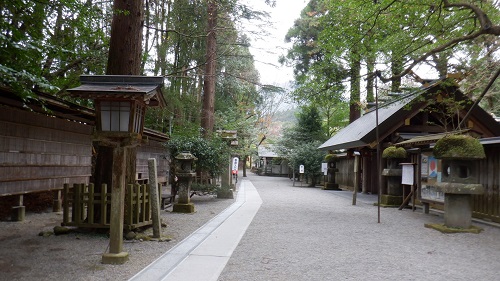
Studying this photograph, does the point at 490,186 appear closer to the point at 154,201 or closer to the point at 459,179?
the point at 459,179

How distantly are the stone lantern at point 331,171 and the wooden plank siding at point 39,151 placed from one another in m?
16.9

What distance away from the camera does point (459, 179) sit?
29.6 feet

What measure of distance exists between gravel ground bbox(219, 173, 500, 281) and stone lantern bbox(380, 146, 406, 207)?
10.8 feet

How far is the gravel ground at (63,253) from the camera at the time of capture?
4.69m

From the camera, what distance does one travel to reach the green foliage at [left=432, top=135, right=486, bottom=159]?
8.71 m

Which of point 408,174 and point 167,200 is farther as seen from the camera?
point 167,200

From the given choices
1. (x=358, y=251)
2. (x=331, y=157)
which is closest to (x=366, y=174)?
(x=331, y=157)

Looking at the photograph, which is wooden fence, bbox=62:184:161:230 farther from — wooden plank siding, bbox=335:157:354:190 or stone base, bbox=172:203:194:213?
wooden plank siding, bbox=335:157:354:190

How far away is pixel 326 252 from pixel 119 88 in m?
4.33

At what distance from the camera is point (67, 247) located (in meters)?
6.09

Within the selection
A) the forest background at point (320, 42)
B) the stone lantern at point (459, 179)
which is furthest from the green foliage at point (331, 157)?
the stone lantern at point (459, 179)

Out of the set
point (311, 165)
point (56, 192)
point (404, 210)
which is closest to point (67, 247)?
point (56, 192)

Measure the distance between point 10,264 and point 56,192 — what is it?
6016 millimetres

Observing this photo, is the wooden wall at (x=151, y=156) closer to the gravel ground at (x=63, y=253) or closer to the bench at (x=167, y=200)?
the bench at (x=167, y=200)
